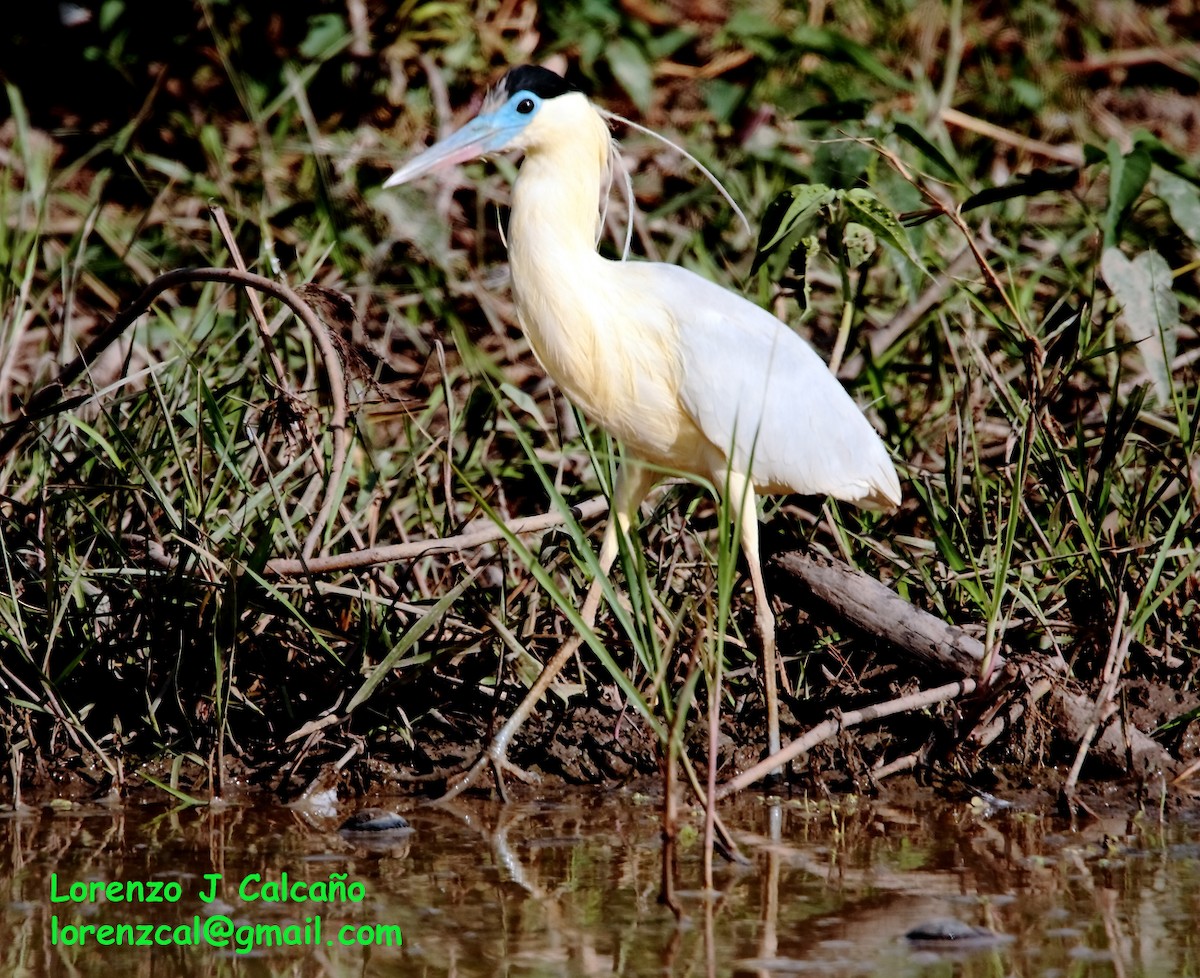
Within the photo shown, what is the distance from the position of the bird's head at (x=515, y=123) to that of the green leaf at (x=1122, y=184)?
64.4 inches

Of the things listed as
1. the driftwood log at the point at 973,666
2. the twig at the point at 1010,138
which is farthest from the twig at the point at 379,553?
the twig at the point at 1010,138

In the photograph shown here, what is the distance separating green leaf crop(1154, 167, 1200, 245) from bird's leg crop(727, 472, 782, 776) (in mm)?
1972

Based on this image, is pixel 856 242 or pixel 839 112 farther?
pixel 839 112

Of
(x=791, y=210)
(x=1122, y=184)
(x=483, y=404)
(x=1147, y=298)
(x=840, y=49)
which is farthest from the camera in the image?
(x=840, y=49)

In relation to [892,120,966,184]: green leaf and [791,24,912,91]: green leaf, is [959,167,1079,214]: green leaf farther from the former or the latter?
[791,24,912,91]: green leaf

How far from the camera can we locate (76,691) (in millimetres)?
3748

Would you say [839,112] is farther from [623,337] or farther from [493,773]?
[493,773]

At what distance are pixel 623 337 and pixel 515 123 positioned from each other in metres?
0.59

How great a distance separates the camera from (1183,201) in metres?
4.82

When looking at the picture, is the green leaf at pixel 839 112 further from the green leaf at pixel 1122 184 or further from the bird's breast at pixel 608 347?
the bird's breast at pixel 608 347

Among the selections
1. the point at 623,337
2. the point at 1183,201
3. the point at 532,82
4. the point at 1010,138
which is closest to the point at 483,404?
the point at 623,337

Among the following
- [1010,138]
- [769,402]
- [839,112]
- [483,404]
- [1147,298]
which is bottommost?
[769,402]

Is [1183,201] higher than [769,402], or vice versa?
[1183,201]

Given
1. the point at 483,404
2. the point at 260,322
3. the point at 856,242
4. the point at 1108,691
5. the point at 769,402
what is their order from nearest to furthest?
the point at 260,322 → the point at 1108,691 → the point at 769,402 → the point at 856,242 → the point at 483,404
